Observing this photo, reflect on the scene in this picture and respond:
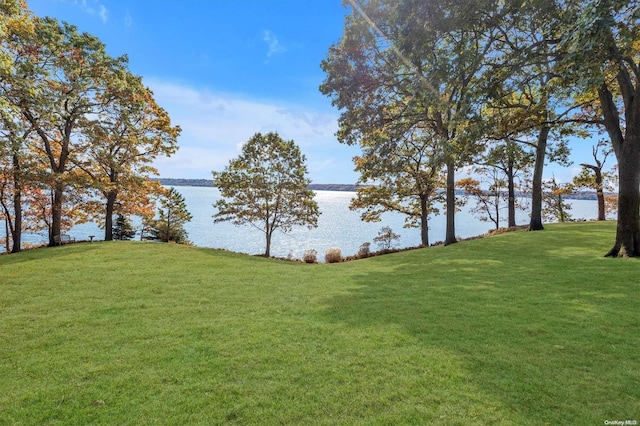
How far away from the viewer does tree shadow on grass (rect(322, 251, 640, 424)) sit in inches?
134

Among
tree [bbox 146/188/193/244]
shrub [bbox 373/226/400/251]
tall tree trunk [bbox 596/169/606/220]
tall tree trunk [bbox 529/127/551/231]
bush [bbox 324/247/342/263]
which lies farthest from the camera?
tree [bbox 146/188/193/244]

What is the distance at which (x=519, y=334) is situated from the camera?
201 inches

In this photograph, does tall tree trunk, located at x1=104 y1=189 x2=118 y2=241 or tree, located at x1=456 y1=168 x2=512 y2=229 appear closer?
tall tree trunk, located at x1=104 y1=189 x2=118 y2=241

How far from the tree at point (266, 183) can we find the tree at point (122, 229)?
12778mm

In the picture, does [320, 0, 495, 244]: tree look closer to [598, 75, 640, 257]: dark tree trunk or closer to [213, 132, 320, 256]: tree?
[598, 75, 640, 257]: dark tree trunk

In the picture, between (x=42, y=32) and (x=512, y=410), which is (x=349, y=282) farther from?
(x=42, y=32)

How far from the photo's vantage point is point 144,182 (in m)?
20.1

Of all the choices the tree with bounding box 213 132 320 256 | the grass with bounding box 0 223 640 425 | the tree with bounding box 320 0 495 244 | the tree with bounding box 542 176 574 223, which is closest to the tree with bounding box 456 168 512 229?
the tree with bounding box 542 176 574 223

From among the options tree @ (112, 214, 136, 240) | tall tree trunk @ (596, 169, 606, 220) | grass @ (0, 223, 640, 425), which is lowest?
grass @ (0, 223, 640, 425)

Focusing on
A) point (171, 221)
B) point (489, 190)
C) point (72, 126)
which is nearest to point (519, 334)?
point (72, 126)

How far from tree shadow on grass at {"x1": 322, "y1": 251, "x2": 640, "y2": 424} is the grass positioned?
24mm

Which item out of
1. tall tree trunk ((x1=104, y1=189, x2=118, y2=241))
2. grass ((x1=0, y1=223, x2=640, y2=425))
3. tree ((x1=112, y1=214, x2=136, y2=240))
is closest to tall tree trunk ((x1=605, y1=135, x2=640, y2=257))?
grass ((x1=0, y1=223, x2=640, y2=425))

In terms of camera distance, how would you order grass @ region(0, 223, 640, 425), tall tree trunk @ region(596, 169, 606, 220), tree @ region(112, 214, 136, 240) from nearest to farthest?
grass @ region(0, 223, 640, 425) < tall tree trunk @ region(596, 169, 606, 220) < tree @ region(112, 214, 136, 240)

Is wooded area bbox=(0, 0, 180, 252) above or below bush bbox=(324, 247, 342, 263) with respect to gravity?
above
